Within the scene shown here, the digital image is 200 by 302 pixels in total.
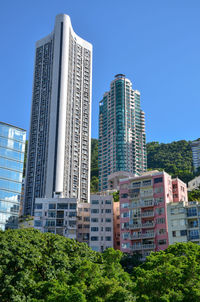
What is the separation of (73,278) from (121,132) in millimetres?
137969

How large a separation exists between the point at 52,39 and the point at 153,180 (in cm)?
8148

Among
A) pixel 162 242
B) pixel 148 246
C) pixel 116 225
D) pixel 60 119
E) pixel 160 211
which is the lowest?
pixel 148 246

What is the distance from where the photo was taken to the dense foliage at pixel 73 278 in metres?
32.8

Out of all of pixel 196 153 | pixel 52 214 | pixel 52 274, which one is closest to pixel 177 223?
pixel 52 214

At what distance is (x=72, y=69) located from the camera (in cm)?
13312

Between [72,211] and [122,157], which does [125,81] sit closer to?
[122,157]

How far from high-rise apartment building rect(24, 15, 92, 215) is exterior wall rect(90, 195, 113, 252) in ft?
110

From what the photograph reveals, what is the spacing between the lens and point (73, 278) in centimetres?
3675

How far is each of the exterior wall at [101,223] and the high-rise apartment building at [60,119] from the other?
3341cm

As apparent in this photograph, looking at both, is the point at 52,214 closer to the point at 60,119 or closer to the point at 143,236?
the point at 143,236

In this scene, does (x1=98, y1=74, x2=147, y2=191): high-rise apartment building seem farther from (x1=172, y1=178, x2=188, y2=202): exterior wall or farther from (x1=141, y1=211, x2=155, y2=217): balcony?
(x1=141, y1=211, x2=155, y2=217): balcony

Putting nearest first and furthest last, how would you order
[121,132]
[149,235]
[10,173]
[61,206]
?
[149,235] < [61,206] < [10,173] < [121,132]

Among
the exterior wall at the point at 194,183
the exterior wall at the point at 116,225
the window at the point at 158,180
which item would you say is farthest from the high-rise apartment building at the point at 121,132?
the window at the point at 158,180

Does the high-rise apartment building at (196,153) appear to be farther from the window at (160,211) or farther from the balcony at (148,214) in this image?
the window at (160,211)
